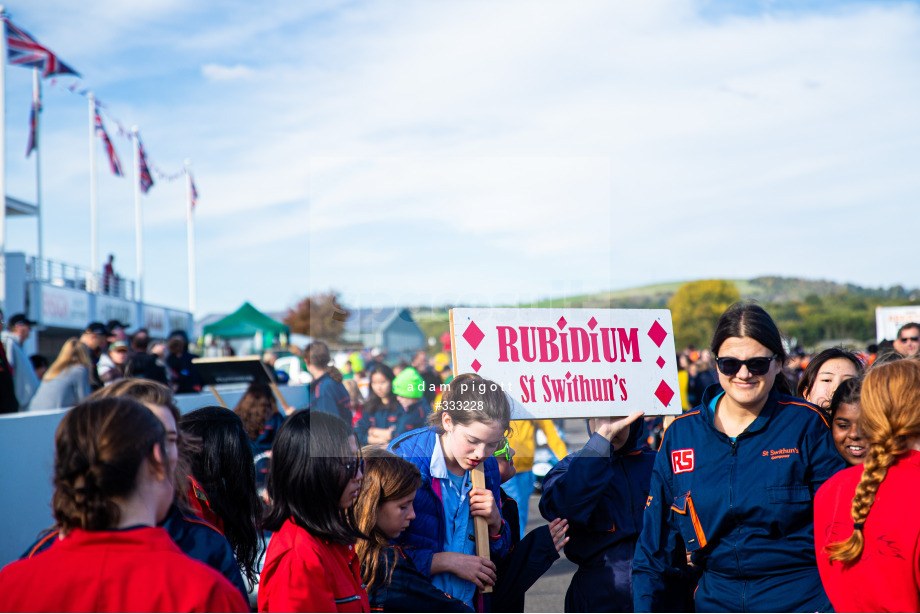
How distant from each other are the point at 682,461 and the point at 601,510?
559 mm

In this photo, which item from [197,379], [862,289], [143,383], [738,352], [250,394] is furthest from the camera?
[862,289]

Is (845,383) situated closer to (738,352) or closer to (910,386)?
(738,352)

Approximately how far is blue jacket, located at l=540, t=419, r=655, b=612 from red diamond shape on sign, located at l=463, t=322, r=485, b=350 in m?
0.63

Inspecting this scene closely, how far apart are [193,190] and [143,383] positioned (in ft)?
119

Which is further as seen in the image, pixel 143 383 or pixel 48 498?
pixel 48 498

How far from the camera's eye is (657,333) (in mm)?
3490

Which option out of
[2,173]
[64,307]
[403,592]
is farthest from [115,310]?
[403,592]

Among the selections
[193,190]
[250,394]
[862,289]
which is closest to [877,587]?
[250,394]

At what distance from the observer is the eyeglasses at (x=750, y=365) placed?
2.91 m

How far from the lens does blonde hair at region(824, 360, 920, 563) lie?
2275 millimetres

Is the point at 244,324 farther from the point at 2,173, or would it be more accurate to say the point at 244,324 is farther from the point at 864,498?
the point at 864,498

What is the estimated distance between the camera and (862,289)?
112 m

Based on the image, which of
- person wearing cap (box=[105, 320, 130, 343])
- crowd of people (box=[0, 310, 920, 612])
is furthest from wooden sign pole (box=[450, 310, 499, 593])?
person wearing cap (box=[105, 320, 130, 343])

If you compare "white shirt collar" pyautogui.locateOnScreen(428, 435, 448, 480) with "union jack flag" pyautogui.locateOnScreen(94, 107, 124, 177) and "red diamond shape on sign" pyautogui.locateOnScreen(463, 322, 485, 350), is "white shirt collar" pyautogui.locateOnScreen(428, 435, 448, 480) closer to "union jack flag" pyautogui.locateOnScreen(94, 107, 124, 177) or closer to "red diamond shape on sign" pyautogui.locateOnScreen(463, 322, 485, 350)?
"red diamond shape on sign" pyautogui.locateOnScreen(463, 322, 485, 350)
